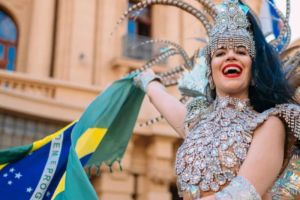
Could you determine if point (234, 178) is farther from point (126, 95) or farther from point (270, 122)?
point (126, 95)

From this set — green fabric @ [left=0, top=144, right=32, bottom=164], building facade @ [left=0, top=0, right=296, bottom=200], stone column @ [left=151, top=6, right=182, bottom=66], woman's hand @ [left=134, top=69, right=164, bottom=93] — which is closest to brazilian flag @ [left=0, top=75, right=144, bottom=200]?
green fabric @ [left=0, top=144, right=32, bottom=164]

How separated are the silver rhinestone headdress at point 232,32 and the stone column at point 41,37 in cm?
920

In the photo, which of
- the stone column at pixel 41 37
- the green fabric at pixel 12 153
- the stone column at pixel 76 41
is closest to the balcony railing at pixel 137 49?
the stone column at pixel 76 41

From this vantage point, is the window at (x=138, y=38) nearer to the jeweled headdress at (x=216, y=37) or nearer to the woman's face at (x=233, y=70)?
the jeweled headdress at (x=216, y=37)

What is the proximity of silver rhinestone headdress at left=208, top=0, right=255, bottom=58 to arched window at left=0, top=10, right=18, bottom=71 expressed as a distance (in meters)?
9.78

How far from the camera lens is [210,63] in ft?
7.16

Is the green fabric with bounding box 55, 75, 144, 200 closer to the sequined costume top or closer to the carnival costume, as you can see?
the carnival costume

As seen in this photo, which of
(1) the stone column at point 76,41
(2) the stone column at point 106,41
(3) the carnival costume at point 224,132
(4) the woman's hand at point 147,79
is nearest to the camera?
(3) the carnival costume at point 224,132

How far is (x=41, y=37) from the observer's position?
37.6ft

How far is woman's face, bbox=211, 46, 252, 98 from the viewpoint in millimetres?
2074

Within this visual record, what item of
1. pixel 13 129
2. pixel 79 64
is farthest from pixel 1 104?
pixel 79 64

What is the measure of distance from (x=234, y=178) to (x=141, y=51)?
10486mm

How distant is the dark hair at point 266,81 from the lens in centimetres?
211

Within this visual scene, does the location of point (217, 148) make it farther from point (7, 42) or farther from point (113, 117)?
point (7, 42)
